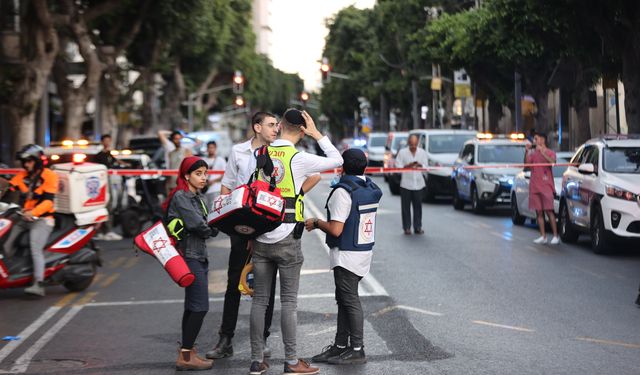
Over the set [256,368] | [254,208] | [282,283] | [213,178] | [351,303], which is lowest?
[256,368]

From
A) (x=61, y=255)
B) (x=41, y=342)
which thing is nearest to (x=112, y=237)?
(x=61, y=255)

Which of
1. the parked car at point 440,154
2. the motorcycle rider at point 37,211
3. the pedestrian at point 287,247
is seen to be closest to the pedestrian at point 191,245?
the pedestrian at point 287,247

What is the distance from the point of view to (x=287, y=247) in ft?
24.8

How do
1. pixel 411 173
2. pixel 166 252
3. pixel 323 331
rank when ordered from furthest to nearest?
pixel 411 173
pixel 323 331
pixel 166 252

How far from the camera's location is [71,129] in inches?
1293

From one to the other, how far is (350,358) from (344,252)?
796 millimetres

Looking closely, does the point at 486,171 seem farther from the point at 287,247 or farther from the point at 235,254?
the point at 287,247

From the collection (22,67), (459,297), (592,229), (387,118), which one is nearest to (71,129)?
(22,67)

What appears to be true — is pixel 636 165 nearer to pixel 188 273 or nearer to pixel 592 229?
pixel 592 229

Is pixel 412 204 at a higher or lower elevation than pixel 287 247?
lower

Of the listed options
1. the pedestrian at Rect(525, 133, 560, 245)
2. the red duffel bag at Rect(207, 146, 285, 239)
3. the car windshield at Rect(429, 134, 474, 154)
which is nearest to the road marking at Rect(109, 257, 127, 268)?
the pedestrian at Rect(525, 133, 560, 245)

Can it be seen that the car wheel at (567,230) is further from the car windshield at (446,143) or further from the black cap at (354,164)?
the car windshield at (446,143)

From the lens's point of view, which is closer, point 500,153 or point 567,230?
→ point 567,230

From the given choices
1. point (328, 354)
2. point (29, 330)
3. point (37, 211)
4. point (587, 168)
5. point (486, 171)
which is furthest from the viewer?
point (486, 171)
